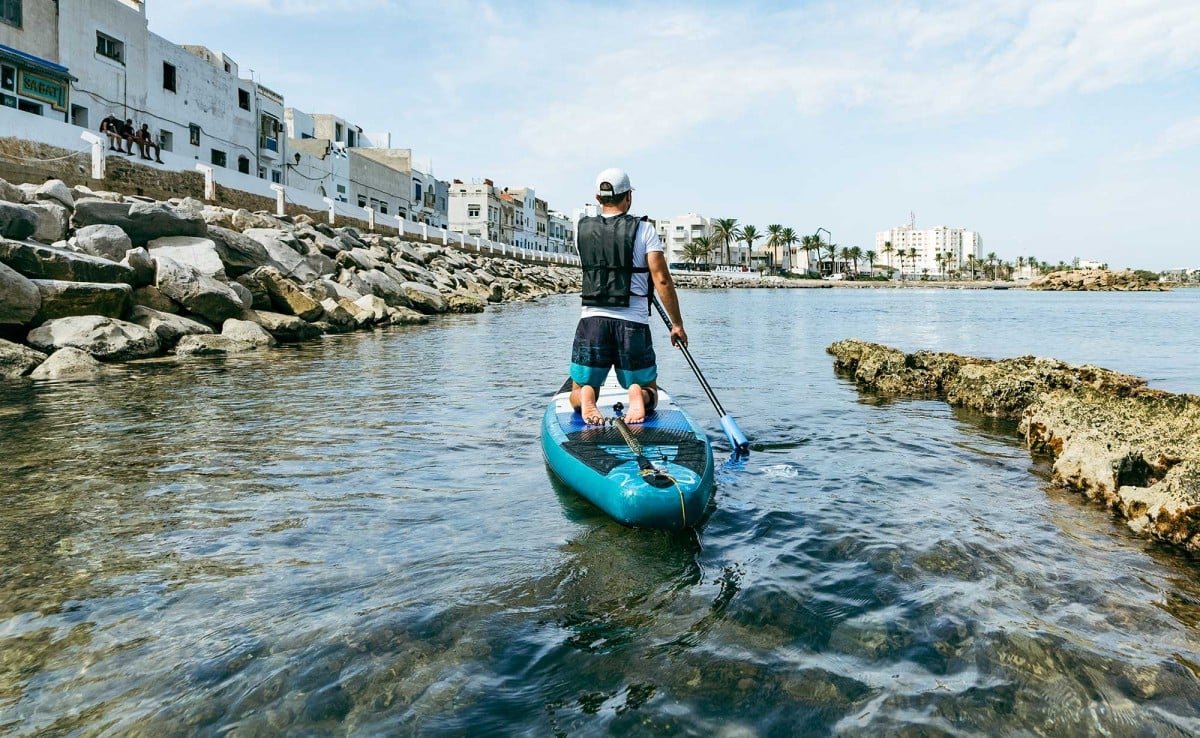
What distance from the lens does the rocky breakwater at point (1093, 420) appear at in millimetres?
5414

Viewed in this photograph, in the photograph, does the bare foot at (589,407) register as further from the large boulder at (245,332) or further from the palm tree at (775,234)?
the palm tree at (775,234)

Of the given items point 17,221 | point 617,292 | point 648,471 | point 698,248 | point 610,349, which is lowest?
point 648,471

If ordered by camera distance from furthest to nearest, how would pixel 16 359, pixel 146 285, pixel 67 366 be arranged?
Result: 1. pixel 146 285
2. pixel 67 366
3. pixel 16 359

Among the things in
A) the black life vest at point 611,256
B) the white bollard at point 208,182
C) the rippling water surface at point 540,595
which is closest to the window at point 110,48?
the white bollard at point 208,182

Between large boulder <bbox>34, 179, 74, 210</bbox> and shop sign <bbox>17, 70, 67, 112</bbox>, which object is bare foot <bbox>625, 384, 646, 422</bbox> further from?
shop sign <bbox>17, 70, 67, 112</bbox>

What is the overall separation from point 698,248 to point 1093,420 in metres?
133

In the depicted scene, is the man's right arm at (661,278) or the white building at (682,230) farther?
the white building at (682,230)

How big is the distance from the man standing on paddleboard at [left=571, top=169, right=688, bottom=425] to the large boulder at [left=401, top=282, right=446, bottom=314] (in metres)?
24.1

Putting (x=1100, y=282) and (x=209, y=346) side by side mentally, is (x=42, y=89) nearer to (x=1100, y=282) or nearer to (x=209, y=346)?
(x=209, y=346)

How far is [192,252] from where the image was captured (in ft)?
56.6

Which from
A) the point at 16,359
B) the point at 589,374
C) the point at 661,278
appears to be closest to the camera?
the point at 661,278

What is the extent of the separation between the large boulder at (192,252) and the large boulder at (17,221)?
2937mm

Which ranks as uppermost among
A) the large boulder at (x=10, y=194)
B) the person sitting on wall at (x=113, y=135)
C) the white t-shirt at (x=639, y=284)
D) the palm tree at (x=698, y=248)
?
the palm tree at (x=698, y=248)

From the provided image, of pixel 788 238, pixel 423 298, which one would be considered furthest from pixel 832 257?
pixel 423 298
